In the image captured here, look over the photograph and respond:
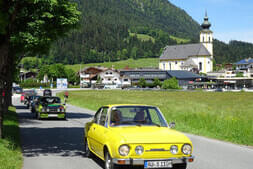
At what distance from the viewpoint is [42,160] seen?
9.01m

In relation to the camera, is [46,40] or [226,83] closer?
[46,40]

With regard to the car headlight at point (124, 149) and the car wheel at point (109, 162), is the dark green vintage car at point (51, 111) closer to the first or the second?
the car wheel at point (109, 162)

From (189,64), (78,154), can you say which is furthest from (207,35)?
(78,154)

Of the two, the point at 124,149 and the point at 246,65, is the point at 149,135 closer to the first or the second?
the point at 124,149

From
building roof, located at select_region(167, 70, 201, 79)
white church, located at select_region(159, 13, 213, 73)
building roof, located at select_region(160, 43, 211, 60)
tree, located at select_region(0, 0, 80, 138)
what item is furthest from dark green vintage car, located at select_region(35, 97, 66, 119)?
building roof, located at select_region(160, 43, 211, 60)

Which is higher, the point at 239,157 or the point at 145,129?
the point at 145,129

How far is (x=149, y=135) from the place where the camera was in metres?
6.82

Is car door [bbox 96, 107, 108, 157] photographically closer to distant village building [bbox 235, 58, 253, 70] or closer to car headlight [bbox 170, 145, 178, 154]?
car headlight [bbox 170, 145, 178, 154]

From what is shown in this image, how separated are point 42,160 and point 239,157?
5.13 meters

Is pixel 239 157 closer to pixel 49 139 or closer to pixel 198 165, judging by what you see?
pixel 198 165

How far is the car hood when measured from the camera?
6.62m

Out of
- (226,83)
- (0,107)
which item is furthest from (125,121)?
(226,83)

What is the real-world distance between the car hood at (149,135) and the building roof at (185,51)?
164 metres

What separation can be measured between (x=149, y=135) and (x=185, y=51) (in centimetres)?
17156
